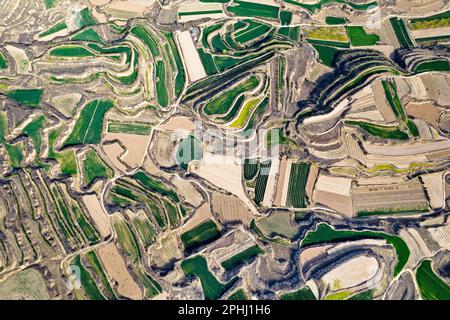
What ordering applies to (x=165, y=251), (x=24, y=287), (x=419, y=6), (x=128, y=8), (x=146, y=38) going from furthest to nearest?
(x=419, y=6), (x=128, y=8), (x=146, y=38), (x=165, y=251), (x=24, y=287)

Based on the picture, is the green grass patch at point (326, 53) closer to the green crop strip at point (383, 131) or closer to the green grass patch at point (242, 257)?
the green crop strip at point (383, 131)

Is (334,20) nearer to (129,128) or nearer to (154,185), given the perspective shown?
(129,128)

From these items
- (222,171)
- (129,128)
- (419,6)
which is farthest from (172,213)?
(419,6)

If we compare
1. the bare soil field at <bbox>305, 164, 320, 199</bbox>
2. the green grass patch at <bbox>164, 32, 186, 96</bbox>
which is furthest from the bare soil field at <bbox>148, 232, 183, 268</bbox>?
the green grass patch at <bbox>164, 32, 186, 96</bbox>

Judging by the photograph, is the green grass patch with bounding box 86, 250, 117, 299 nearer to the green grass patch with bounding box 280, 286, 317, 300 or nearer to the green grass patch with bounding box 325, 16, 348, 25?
the green grass patch with bounding box 280, 286, 317, 300

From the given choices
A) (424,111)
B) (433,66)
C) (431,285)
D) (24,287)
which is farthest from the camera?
(433,66)

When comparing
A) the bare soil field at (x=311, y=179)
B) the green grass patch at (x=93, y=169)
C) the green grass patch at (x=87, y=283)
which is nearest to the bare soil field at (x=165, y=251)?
the green grass patch at (x=87, y=283)

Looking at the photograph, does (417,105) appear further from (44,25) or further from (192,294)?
(44,25)
